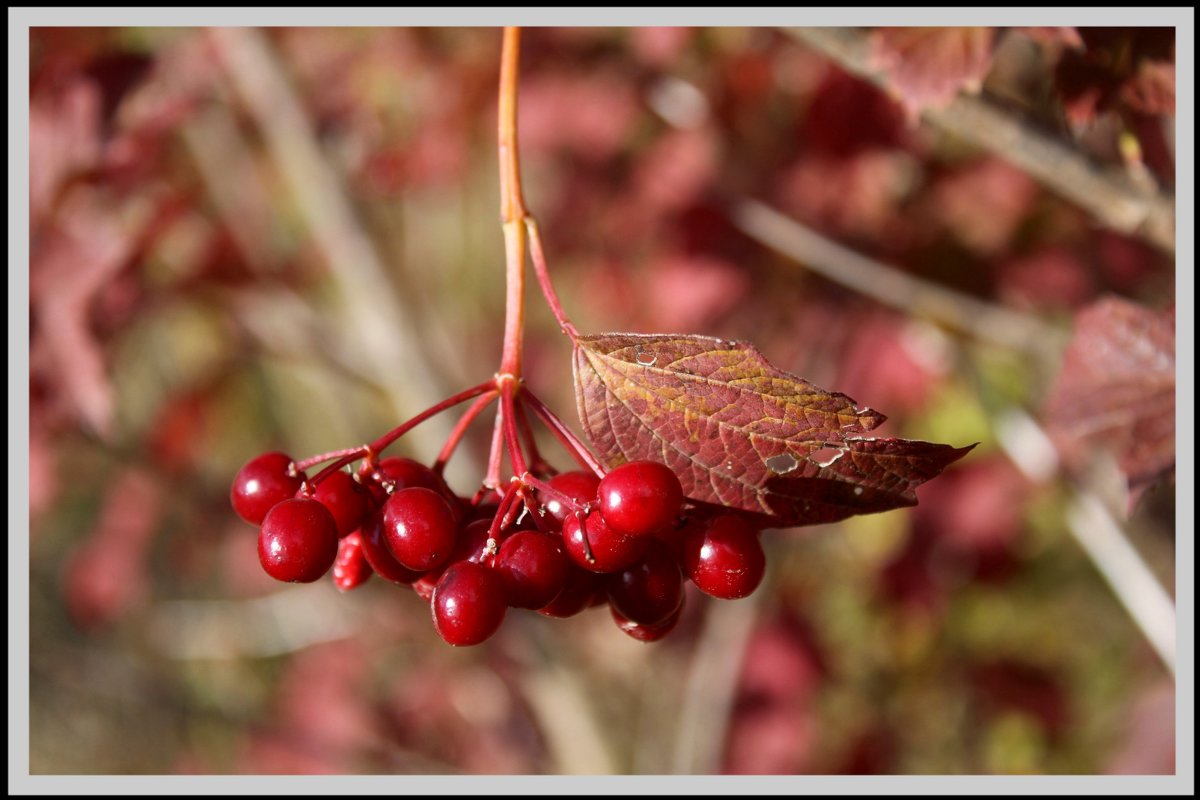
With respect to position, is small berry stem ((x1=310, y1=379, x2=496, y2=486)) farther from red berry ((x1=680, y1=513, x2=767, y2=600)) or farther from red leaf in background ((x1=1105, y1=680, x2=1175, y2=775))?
red leaf in background ((x1=1105, y1=680, x2=1175, y2=775))

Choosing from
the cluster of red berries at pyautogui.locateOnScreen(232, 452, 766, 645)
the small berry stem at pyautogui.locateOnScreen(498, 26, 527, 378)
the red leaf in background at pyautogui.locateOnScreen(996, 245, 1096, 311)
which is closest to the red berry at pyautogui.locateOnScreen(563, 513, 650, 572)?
the cluster of red berries at pyautogui.locateOnScreen(232, 452, 766, 645)

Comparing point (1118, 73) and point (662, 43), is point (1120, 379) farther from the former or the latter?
point (662, 43)

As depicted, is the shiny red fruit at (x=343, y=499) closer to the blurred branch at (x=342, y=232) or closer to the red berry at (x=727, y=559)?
the red berry at (x=727, y=559)

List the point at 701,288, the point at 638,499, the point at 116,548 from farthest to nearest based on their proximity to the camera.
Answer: the point at 116,548 < the point at 701,288 < the point at 638,499

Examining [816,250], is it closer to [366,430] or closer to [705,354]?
[705,354]

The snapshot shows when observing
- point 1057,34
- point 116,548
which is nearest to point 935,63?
point 1057,34

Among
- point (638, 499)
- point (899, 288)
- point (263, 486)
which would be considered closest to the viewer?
point (638, 499)
